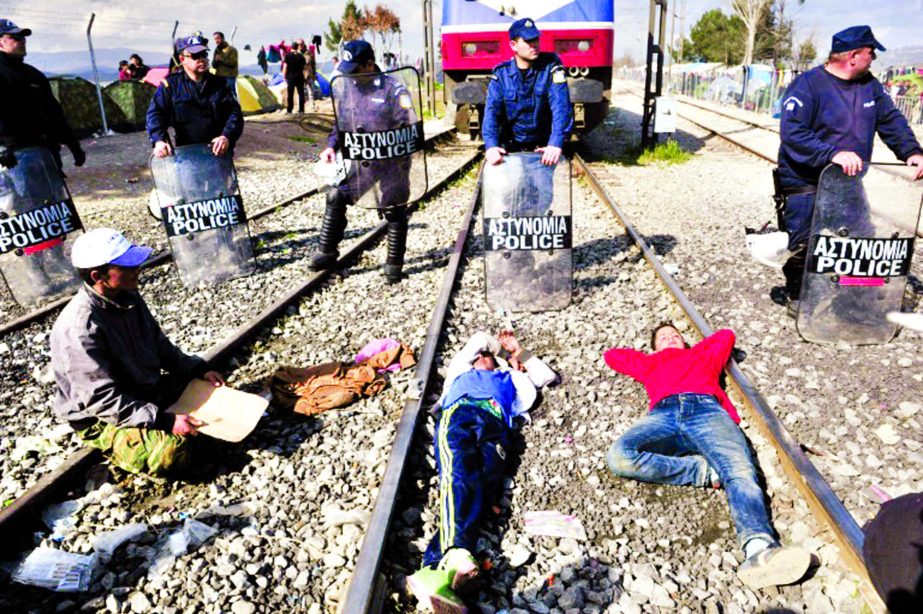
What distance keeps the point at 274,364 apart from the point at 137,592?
2.20 meters

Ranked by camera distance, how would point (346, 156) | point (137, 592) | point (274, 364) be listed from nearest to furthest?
1. point (137, 592)
2. point (274, 364)
3. point (346, 156)

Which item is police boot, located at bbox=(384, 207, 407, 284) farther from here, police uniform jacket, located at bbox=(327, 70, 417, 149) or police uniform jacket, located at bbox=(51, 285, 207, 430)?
police uniform jacket, located at bbox=(51, 285, 207, 430)

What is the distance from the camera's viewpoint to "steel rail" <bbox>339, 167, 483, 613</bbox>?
7.96 ft

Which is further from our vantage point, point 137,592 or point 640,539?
point 640,539

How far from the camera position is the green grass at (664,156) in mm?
13039

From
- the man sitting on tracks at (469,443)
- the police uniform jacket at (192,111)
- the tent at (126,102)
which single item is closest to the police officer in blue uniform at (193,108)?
the police uniform jacket at (192,111)

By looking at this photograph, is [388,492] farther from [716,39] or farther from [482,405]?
[716,39]

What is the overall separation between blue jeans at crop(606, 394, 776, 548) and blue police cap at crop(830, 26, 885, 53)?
2.58 meters

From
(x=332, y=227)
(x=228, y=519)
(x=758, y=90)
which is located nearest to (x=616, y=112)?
(x=758, y=90)

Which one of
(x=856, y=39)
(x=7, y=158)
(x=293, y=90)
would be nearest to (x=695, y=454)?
(x=856, y=39)

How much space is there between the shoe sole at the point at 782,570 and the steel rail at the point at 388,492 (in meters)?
1.47

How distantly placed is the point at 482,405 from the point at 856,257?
2.88 metres

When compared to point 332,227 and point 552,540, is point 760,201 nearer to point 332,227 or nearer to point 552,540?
point 332,227

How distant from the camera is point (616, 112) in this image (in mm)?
26328
